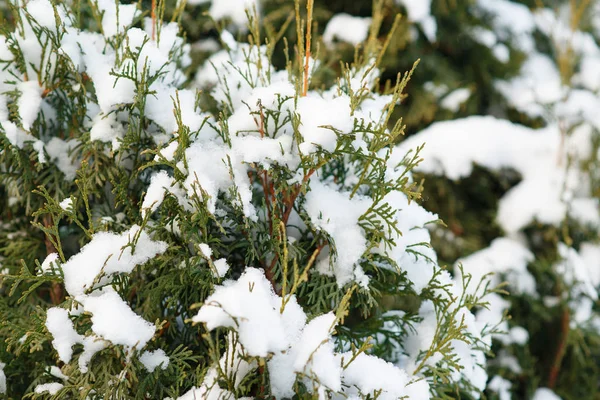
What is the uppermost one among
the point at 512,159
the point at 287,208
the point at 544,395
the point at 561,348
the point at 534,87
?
the point at 287,208

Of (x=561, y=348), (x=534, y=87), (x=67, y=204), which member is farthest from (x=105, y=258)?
(x=534, y=87)

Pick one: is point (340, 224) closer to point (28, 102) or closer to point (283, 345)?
point (283, 345)

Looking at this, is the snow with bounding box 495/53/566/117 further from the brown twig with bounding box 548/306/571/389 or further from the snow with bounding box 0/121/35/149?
the snow with bounding box 0/121/35/149

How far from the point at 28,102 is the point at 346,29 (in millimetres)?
2290

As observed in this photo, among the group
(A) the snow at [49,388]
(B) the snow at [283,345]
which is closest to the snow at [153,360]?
(B) the snow at [283,345]

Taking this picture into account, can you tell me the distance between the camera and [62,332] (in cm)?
131

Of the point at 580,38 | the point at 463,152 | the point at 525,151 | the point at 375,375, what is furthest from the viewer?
the point at 580,38

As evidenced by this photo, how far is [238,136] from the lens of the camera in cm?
152

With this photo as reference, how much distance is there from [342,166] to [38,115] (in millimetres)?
1090

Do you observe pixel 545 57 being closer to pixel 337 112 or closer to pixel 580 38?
pixel 580 38

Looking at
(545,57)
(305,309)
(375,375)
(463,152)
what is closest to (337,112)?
(305,309)

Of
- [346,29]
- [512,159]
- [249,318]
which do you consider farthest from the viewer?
[512,159]

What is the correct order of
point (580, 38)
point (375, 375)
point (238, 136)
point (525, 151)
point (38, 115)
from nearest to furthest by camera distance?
point (375, 375) < point (238, 136) < point (38, 115) < point (525, 151) < point (580, 38)

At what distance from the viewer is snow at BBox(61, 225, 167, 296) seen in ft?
4.37
